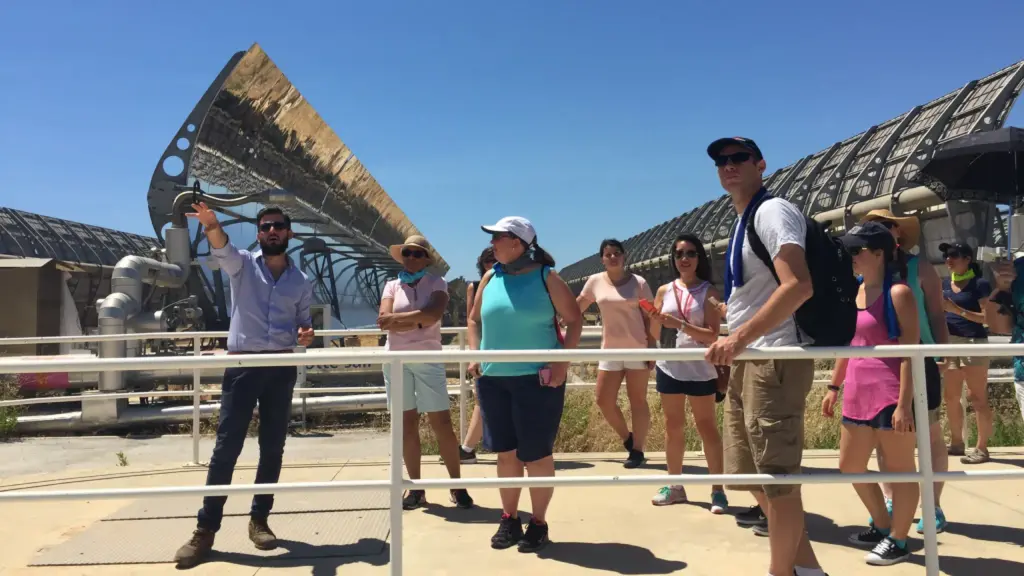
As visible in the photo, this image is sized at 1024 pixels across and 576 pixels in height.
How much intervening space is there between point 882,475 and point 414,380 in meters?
2.51

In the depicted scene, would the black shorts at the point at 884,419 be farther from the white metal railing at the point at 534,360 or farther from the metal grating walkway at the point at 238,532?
the metal grating walkway at the point at 238,532

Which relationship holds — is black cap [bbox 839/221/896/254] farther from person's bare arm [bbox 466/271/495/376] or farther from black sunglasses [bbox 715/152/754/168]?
person's bare arm [bbox 466/271/495/376]

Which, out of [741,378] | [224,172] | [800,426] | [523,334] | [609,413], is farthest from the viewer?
[224,172]

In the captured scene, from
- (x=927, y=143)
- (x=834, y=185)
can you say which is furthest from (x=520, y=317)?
(x=834, y=185)

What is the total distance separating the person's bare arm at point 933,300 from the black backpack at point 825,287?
98cm

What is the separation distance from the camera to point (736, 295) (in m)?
2.67

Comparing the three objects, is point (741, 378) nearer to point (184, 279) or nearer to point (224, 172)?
point (184, 279)

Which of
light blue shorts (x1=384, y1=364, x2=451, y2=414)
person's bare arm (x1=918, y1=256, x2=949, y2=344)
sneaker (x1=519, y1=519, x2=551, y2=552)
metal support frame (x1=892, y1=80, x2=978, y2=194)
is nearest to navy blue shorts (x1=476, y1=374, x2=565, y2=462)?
sneaker (x1=519, y1=519, x2=551, y2=552)

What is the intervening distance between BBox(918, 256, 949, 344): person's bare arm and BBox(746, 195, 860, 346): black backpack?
98cm

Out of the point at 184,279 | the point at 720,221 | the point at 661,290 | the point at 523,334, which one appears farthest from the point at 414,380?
the point at 720,221

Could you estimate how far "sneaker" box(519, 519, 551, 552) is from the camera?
11.0 ft

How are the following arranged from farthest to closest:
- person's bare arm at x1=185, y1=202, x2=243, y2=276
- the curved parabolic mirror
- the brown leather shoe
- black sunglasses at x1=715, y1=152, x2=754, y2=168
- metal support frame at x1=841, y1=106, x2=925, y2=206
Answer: the curved parabolic mirror, metal support frame at x1=841, y1=106, x2=925, y2=206, the brown leather shoe, person's bare arm at x1=185, y1=202, x2=243, y2=276, black sunglasses at x1=715, y1=152, x2=754, y2=168

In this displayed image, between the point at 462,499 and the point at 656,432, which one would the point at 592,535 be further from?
the point at 656,432

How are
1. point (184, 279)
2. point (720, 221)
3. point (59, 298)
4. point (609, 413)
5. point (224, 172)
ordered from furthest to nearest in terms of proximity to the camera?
point (720, 221) → point (224, 172) → point (184, 279) → point (59, 298) → point (609, 413)
